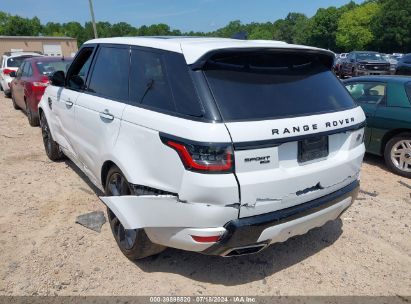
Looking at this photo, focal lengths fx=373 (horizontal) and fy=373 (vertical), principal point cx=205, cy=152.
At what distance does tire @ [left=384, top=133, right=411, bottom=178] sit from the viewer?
5.42 meters

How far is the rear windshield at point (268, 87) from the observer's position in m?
2.51

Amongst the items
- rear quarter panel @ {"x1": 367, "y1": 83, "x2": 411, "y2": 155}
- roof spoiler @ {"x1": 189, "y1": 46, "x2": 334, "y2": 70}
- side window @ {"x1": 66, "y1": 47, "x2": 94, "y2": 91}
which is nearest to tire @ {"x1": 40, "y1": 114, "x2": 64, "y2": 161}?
side window @ {"x1": 66, "y1": 47, "x2": 94, "y2": 91}

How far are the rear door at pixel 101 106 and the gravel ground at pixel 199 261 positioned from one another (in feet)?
2.37

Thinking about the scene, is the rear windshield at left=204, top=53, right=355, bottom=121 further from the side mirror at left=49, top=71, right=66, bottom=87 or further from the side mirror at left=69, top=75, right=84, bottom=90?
the side mirror at left=49, top=71, right=66, bottom=87

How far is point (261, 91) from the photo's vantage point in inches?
104

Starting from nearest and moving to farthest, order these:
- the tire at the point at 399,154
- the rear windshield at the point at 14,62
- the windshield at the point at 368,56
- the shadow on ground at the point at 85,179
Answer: the shadow on ground at the point at 85,179, the tire at the point at 399,154, the rear windshield at the point at 14,62, the windshield at the point at 368,56

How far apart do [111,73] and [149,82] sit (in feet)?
2.52

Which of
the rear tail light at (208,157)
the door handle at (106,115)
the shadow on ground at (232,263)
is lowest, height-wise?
the shadow on ground at (232,263)

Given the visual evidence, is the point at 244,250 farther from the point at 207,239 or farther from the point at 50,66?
the point at 50,66

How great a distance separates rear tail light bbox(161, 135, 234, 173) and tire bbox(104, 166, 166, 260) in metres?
0.80

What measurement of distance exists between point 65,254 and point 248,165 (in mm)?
2074

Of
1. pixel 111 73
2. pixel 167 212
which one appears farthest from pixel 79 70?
pixel 167 212

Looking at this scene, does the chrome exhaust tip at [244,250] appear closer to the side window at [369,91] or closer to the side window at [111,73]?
the side window at [111,73]

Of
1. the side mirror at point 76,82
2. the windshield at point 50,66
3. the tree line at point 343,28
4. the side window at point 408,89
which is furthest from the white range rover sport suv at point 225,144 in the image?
the tree line at point 343,28
